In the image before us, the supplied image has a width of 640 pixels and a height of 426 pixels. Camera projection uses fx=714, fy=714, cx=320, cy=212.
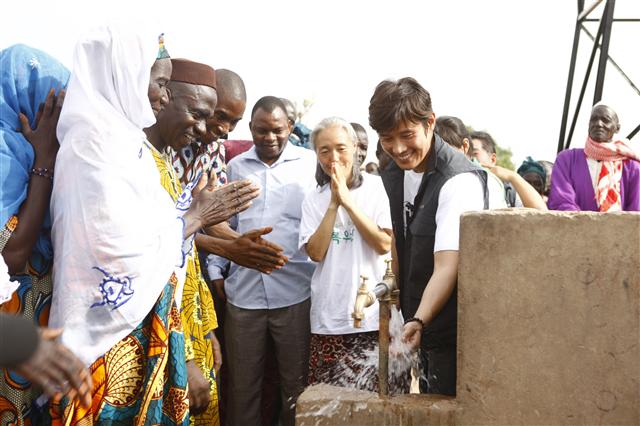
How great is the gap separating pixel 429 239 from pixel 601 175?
356cm

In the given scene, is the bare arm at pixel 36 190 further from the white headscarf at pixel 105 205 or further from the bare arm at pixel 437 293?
the bare arm at pixel 437 293

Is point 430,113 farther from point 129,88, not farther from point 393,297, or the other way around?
point 129,88

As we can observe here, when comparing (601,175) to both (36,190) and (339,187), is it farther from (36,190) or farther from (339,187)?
(36,190)

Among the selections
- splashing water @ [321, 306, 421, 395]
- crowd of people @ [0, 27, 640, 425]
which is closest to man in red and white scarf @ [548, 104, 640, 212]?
crowd of people @ [0, 27, 640, 425]

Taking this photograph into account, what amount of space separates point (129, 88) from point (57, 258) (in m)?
0.55

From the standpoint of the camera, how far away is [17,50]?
7.05ft

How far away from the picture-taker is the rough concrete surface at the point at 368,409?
6.88ft

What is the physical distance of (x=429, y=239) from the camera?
2578 millimetres

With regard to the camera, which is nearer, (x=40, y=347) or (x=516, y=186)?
(x=40, y=347)

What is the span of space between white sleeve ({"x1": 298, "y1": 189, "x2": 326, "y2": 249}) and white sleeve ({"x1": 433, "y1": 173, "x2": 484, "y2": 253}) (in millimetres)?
1259

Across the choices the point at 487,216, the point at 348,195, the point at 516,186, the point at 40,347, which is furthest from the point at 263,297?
the point at 40,347

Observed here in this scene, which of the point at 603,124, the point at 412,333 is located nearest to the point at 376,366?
the point at 412,333

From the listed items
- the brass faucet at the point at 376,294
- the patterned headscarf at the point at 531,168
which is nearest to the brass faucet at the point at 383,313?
the brass faucet at the point at 376,294

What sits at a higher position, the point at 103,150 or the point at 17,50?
the point at 17,50
